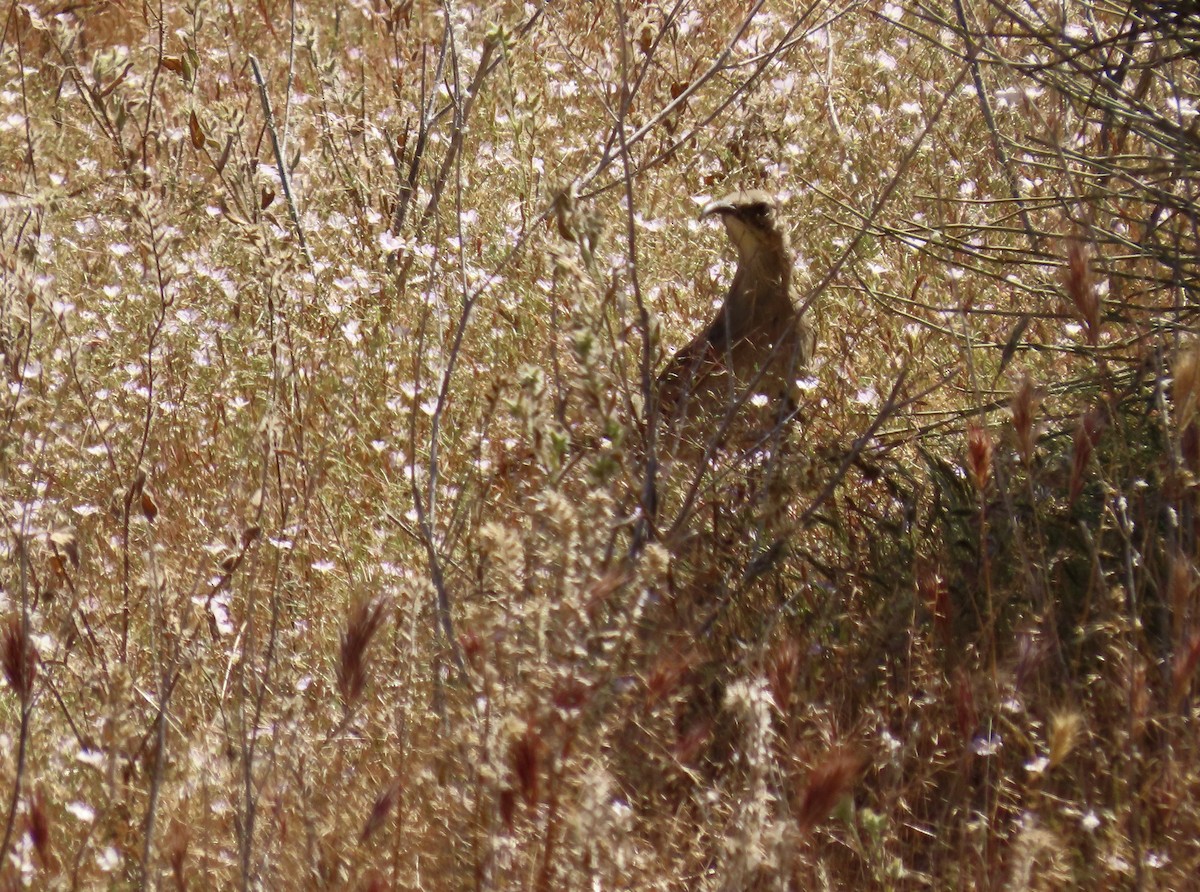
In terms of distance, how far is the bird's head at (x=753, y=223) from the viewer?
4.76m

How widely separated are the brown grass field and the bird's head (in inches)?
6.4

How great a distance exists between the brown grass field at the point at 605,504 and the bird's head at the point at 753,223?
162 millimetres

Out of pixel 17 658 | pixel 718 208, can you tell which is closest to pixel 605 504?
pixel 17 658

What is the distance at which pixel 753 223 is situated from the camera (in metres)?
4.80

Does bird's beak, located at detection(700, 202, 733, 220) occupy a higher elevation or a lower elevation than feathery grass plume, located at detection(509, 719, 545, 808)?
higher

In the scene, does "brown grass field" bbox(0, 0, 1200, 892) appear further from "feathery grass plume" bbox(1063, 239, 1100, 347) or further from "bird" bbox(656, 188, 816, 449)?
"bird" bbox(656, 188, 816, 449)

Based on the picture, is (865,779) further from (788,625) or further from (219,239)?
(219,239)

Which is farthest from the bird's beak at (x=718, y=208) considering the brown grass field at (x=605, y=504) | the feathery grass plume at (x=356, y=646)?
the feathery grass plume at (x=356, y=646)

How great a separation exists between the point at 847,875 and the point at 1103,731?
0.55m

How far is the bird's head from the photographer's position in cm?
476

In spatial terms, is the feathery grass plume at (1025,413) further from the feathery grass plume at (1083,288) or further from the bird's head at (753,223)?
the bird's head at (753,223)

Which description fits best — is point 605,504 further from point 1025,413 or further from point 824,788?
point 824,788

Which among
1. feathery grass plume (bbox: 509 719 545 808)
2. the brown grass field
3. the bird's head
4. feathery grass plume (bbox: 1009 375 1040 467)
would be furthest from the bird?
feathery grass plume (bbox: 509 719 545 808)

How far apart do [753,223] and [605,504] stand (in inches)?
105
